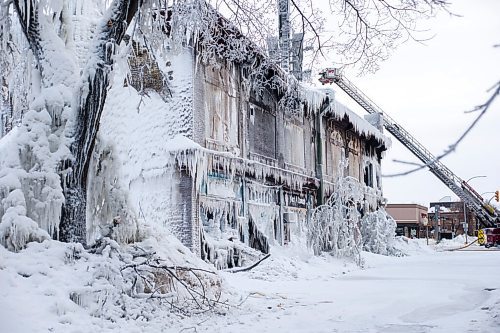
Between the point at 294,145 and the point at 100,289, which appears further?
the point at 294,145

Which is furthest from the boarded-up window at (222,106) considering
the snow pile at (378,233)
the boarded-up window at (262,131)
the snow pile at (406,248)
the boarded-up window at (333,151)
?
the snow pile at (406,248)

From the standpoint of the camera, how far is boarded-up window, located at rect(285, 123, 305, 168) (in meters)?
22.3

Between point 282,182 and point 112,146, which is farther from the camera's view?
point 282,182

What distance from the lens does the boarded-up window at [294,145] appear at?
22.3m

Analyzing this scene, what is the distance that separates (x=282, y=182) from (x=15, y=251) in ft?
46.0

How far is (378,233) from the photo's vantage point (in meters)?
29.6

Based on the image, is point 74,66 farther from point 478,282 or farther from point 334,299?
point 478,282

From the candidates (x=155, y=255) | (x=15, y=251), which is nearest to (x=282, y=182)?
(x=155, y=255)

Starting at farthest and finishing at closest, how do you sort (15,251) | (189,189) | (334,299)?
(189,189), (334,299), (15,251)

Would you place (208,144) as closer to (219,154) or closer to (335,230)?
(219,154)

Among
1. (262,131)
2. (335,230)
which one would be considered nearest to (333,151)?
(335,230)

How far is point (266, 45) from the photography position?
11.5 metres

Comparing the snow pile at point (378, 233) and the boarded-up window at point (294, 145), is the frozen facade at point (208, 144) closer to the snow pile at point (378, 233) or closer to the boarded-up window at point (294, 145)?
the boarded-up window at point (294, 145)

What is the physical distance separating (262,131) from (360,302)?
33.9 feet
